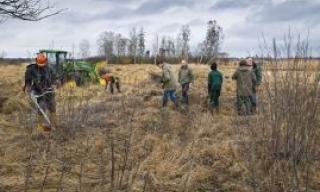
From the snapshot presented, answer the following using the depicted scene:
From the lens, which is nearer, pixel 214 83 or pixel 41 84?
pixel 41 84

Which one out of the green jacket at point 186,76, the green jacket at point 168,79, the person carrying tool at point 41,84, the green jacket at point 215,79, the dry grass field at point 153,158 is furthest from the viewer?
the green jacket at point 186,76

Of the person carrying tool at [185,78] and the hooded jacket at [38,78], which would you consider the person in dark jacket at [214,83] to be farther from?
the hooded jacket at [38,78]

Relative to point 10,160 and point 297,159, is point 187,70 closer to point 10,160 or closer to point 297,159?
point 10,160

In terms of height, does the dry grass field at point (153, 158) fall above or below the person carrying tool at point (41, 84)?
below

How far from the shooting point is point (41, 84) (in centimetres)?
891

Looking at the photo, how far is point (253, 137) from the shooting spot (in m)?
5.18

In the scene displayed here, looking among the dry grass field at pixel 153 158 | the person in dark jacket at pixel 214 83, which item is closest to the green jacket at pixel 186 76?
the person in dark jacket at pixel 214 83

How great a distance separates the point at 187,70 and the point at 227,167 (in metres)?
6.84

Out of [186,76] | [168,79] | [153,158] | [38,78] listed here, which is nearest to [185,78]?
[186,76]

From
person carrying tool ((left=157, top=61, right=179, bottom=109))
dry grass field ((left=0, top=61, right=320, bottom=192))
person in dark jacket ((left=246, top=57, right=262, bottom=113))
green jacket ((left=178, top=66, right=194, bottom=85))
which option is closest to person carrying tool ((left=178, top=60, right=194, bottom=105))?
green jacket ((left=178, top=66, right=194, bottom=85))

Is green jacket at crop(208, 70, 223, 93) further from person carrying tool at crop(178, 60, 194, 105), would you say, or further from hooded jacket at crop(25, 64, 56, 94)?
hooded jacket at crop(25, 64, 56, 94)

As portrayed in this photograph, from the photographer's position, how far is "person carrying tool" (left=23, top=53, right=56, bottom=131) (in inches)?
345

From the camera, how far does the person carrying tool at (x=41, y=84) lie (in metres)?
8.77

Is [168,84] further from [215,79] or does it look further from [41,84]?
[41,84]
